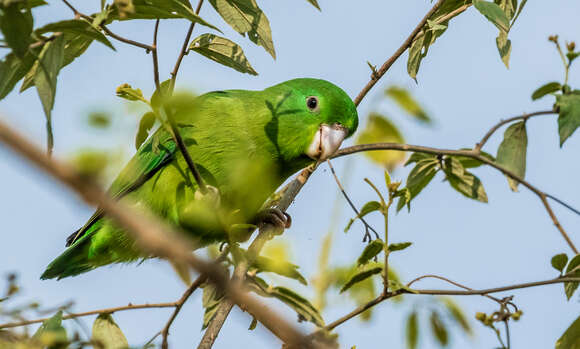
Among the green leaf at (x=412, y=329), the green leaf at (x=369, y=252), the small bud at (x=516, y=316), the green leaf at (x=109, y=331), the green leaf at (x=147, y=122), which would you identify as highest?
the green leaf at (x=147, y=122)

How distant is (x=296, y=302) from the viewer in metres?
1.82

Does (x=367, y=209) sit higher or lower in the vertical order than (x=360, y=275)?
higher

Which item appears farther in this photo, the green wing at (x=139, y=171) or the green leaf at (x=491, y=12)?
the green wing at (x=139, y=171)

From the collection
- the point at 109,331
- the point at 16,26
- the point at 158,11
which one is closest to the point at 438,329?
the point at 109,331

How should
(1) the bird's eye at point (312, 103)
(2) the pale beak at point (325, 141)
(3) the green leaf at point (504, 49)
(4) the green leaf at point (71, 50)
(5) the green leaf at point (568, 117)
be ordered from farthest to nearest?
(1) the bird's eye at point (312, 103)
(2) the pale beak at point (325, 141)
(3) the green leaf at point (504, 49)
(4) the green leaf at point (71, 50)
(5) the green leaf at point (568, 117)

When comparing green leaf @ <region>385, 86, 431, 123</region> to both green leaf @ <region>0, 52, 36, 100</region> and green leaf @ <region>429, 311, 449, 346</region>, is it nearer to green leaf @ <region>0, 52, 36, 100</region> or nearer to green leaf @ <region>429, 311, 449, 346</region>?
green leaf @ <region>429, 311, 449, 346</region>

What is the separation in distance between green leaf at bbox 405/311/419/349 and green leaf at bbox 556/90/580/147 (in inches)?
33.5

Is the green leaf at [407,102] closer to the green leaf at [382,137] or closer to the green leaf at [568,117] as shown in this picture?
the green leaf at [382,137]

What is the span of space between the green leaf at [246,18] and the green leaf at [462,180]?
0.75m

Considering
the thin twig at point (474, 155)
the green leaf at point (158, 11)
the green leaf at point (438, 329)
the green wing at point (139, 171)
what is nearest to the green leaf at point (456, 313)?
the green leaf at point (438, 329)

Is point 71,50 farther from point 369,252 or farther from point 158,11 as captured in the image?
point 369,252

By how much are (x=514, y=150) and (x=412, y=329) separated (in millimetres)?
750

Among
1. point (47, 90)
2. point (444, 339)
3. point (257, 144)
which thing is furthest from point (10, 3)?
point (257, 144)

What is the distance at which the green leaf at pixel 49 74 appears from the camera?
154 cm
